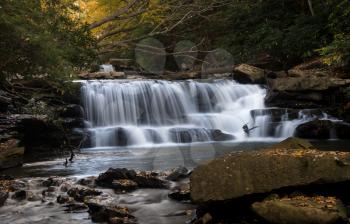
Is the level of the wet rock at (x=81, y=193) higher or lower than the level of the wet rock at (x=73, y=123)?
lower

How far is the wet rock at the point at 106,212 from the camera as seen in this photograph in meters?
6.61

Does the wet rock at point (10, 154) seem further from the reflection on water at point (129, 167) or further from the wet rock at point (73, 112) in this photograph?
the wet rock at point (73, 112)

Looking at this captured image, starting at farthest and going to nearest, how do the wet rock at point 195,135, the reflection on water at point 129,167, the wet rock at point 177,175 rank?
the wet rock at point 195,135 < the wet rock at point 177,175 < the reflection on water at point 129,167

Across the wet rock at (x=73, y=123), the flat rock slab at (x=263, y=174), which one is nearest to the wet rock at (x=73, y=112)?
the wet rock at (x=73, y=123)

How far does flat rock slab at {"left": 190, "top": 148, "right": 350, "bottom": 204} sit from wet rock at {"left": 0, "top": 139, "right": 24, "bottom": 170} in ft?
22.8

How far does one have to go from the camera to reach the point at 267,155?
6.45 m

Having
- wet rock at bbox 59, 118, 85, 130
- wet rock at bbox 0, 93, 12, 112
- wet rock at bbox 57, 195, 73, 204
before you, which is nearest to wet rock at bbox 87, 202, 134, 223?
wet rock at bbox 57, 195, 73, 204

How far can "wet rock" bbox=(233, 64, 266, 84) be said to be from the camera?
20.8 metres

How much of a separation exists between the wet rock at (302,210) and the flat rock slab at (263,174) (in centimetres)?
28

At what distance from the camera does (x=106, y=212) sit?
6.65m

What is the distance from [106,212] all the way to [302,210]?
279 cm

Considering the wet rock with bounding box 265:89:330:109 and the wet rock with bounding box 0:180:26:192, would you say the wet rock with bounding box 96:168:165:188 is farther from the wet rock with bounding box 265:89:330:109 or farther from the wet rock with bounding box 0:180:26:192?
the wet rock with bounding box 265:89:330:109

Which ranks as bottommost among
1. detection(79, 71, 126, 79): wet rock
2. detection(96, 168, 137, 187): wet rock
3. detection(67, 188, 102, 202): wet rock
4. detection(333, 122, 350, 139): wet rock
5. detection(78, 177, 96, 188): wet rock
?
detection(67, 188, 102, 202): wet rock

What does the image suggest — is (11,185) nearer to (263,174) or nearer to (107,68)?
(263,174)
